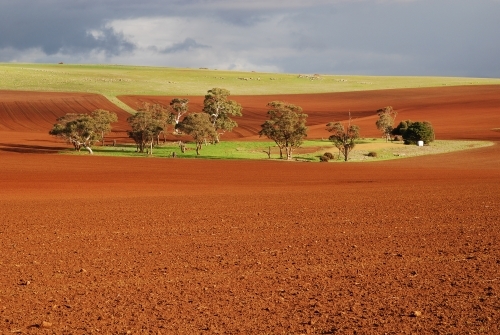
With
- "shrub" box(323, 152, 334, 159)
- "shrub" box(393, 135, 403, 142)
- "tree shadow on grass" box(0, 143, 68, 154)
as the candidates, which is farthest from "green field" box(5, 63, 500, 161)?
"tree shadow on grass" box(0, 143, 68, 154)

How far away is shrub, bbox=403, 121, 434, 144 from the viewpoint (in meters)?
87.0

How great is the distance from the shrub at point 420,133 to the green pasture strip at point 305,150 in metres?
1.14

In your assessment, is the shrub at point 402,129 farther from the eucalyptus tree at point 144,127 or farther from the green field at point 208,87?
the eucalyptus tree at point 144,127

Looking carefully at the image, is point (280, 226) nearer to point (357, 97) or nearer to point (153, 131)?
point (153, 131)

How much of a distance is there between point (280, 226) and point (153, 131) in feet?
201

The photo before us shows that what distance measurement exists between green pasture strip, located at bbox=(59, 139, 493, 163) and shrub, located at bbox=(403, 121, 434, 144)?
3.75ft

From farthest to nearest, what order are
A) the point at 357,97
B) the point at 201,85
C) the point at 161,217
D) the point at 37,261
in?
the point at 201,85, the point at 357,97, the point at 161,217, the point at 37,261

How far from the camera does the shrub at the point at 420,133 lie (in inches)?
3425

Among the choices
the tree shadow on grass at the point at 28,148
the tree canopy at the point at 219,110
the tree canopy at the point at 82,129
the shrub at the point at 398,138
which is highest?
the tree canopy at the point at 219,110

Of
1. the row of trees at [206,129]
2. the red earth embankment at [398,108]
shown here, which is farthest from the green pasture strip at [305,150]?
the red earth embankment at [398,108]

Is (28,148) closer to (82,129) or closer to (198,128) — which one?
(82,129)

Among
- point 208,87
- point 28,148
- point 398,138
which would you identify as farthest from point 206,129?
point 208,87

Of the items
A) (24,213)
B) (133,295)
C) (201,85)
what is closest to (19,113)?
(201,85)

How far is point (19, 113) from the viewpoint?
119562 millimetres
